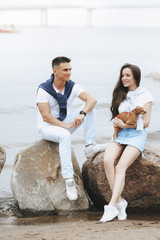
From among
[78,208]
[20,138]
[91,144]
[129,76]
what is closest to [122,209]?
[78,208]

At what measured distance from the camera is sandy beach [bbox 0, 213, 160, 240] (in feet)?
11.5

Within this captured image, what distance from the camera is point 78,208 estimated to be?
4848 mm

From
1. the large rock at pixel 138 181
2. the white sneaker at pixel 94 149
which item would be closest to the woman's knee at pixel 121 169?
the large rock at pixel 138 181

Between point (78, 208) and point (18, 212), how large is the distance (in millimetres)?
671

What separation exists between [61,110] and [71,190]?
2.92 feet

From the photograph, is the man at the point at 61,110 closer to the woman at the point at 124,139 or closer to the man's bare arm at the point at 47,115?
the man's bare arm at the point at 47,115

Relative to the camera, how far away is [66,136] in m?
4.72

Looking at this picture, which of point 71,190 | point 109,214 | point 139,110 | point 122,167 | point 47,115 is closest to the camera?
point 109,214

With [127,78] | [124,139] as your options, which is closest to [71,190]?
[124,139]

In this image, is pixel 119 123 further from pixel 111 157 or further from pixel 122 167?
pixel 122 167

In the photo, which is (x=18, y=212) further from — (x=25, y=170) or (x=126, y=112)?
(x=126, y=112)

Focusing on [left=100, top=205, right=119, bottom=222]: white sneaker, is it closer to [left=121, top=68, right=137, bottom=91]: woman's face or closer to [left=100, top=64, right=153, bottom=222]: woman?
[left=100, top=64, right=153, bottom=222]: woman

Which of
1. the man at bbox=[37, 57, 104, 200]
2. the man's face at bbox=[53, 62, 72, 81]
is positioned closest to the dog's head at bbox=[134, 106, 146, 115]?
the man at bbox=[37, 57, 104, 200]

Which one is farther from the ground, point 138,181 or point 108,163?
point 108,163
